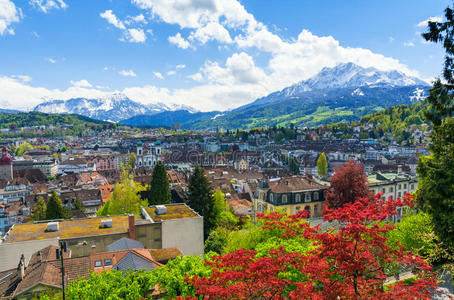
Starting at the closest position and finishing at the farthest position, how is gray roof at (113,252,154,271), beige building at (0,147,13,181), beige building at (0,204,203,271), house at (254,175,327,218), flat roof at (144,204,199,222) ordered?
gray roof at (113,252,154,271) → beige building at (0,204,203,271) → flat roof at (144,204,199,222) → house at (254,175,327,218) → beige building at (0,147,13,181)

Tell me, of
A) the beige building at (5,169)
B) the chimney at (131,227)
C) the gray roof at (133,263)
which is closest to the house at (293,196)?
the chimney at (131,227)

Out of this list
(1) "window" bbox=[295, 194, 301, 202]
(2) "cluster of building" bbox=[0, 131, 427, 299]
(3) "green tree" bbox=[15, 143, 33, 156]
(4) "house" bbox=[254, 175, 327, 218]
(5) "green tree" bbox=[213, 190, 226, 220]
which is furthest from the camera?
(3) "green tree" bbox=[15, 143, 33, 156]

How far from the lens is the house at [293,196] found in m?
36.6

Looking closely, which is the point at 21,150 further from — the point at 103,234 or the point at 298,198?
the point at 298,198

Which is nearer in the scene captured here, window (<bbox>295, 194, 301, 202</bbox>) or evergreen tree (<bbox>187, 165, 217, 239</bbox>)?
window (<bbox>295, 194, 301, 202</bbox>)

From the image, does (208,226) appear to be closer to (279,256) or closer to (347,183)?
(347,183)

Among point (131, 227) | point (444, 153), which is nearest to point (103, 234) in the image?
point (131, 227)

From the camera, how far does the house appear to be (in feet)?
120

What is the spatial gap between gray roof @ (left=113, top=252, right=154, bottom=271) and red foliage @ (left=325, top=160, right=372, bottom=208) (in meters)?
19.9

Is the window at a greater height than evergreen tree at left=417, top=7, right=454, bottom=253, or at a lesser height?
lesser

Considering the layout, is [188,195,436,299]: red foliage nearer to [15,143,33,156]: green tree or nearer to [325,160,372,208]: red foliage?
[325,160,372,208]: red foliage

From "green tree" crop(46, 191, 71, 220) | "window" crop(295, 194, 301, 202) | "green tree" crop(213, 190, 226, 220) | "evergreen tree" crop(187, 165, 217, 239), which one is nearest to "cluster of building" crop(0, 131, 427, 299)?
"window" crop(295, 194, 301, 202)

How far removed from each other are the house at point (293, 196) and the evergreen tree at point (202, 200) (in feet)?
20.2

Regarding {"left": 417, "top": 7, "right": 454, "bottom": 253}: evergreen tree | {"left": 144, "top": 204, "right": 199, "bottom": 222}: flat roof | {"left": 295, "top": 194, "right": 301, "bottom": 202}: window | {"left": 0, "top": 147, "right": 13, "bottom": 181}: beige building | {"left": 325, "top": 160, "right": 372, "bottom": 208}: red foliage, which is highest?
{"left": 417, "top": 7, "right": 454, "bottom": 253}: evergreen tree
